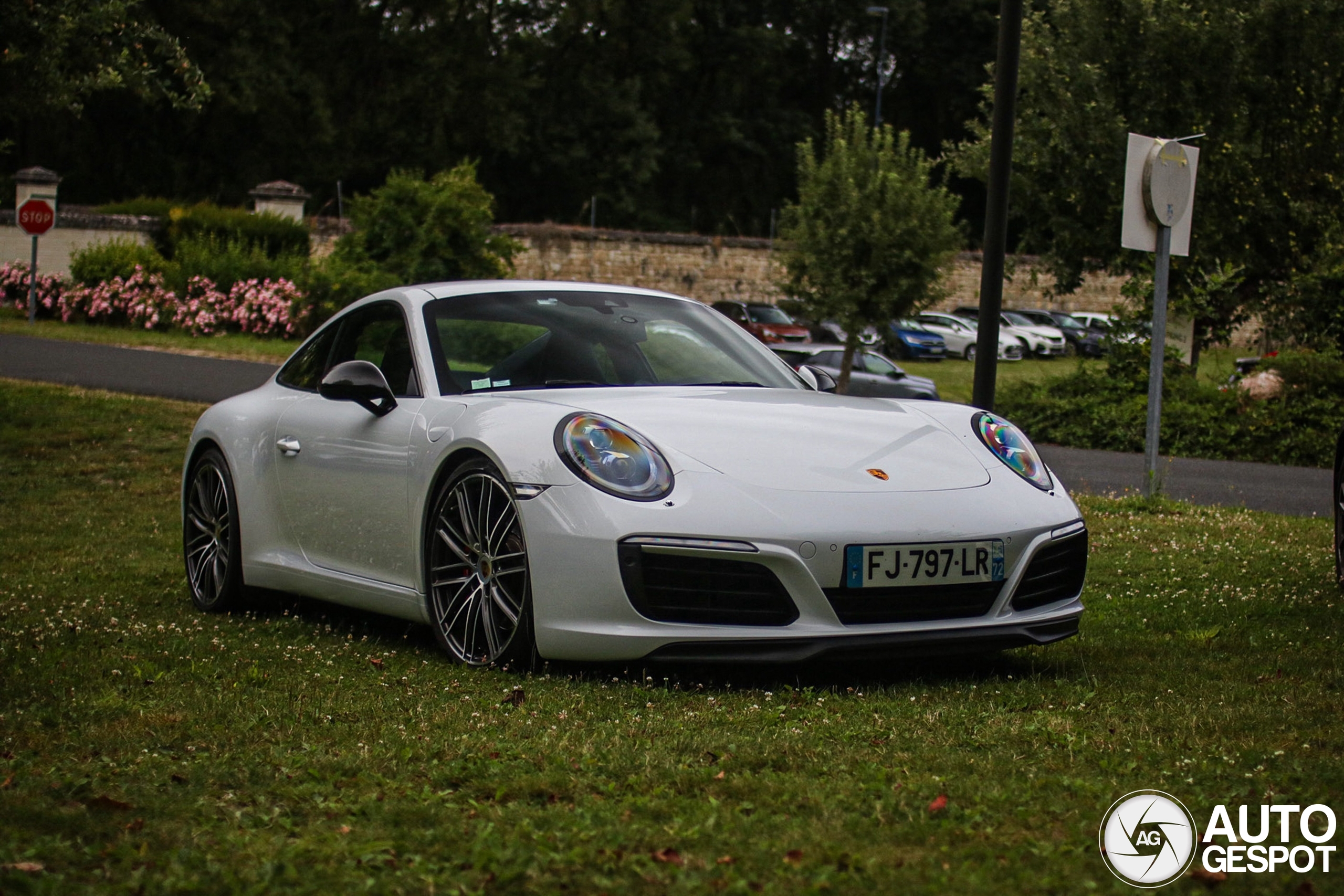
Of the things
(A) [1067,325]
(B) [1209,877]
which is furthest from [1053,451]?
(A) [1067,325]

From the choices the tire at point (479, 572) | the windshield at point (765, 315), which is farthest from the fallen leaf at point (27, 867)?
the windshield at point (765, 315)

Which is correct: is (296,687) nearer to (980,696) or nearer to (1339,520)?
(980,696)

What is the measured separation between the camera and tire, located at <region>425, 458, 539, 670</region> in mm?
4734

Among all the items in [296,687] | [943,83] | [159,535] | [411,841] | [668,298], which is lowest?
[159,535]

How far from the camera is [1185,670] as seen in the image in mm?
4891

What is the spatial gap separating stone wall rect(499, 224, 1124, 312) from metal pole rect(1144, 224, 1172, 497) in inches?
1182

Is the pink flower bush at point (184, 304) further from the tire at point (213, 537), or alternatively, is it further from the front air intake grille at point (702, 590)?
the front air intake grille at point (702, 590)

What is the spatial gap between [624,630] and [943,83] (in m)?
65.3

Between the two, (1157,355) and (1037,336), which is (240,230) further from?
(1157,355)

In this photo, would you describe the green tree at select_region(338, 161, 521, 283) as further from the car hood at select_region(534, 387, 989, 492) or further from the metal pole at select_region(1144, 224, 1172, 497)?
the car hood at select_region(534, 387, 989, 492)

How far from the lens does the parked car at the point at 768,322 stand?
131 feet

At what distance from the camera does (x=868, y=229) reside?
25.0 m

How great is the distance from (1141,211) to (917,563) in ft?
19.5

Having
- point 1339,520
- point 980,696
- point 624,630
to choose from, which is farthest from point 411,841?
point 1339,520
